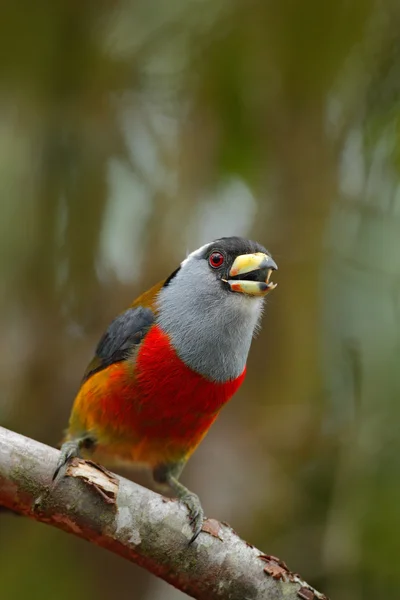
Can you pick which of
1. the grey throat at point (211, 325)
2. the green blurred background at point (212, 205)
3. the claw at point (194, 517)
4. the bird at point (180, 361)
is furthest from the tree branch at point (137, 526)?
the green blurred background at point (212, 205)

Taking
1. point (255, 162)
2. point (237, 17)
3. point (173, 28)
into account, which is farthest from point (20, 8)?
point (255, 162)

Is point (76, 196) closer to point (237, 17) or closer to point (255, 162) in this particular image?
point (255, 162)

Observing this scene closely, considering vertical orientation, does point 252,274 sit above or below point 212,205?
below

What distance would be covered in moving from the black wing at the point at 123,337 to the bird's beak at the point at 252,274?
0.43 m

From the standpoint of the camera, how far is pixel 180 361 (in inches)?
123

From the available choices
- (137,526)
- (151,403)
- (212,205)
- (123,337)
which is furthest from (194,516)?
(212,205)

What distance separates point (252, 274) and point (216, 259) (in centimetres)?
21

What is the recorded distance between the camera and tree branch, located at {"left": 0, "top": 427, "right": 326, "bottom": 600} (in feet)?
7.63

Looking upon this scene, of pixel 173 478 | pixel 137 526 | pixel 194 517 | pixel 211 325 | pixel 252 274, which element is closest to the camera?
pixel 137 526

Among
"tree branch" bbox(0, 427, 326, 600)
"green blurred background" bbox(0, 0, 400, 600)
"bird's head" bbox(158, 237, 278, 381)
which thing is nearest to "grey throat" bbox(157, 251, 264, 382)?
"bird's head" bbox(158, 237, 278, 381)

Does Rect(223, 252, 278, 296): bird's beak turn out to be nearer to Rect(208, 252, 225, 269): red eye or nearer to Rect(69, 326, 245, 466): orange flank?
Rect(208, 252, 225, 269): red eye

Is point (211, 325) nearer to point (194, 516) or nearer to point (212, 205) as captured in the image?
point (194, 516)

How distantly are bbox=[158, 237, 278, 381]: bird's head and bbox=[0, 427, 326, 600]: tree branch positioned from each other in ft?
2.41

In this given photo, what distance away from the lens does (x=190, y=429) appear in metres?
3.24
